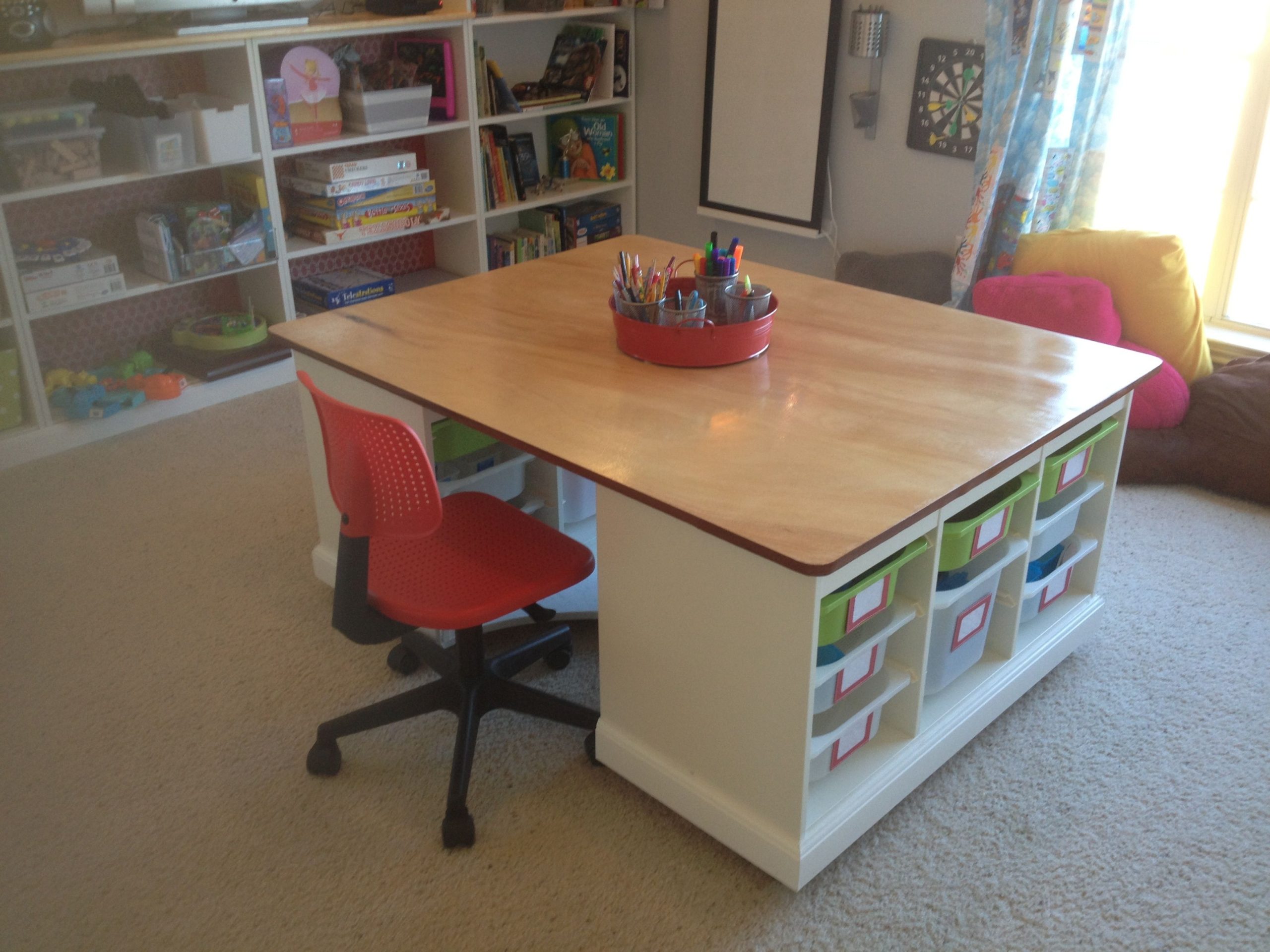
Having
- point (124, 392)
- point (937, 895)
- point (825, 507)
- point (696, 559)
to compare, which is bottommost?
point (937, 895)

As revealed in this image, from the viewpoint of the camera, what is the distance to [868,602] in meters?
1.76

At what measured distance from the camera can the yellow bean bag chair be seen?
10.1 ft

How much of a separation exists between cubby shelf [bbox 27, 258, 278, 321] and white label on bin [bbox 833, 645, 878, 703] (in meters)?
2.50

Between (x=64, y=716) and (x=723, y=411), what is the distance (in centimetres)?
146

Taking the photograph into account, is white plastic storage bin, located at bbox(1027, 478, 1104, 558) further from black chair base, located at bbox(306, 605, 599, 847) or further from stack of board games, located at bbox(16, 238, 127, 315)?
stack of board games, located at bbox(16, 238, 127, 315)

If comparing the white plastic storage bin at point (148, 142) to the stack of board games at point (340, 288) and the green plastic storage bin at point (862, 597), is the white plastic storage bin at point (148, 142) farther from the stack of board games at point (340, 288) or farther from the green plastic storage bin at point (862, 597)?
the green plastic storage bin at point (862, 597)

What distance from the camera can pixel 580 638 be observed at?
2480 mm

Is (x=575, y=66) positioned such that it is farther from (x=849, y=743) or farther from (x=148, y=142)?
(x=849, y=743)

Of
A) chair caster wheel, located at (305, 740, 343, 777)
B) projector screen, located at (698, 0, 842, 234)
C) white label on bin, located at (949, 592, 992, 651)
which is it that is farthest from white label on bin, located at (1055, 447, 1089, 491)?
projector screen, located at (698, 0, 842, 234)

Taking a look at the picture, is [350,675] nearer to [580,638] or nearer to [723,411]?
[580,638]

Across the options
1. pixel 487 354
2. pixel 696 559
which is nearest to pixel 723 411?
pixel 696 559

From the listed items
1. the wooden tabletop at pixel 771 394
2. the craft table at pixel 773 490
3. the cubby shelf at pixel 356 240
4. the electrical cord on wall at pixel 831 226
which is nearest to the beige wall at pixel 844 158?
the electrical cord on wall at pixel 831 226

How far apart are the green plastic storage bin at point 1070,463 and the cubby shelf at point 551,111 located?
8.44ft

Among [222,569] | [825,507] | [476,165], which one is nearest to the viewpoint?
[825,507]
